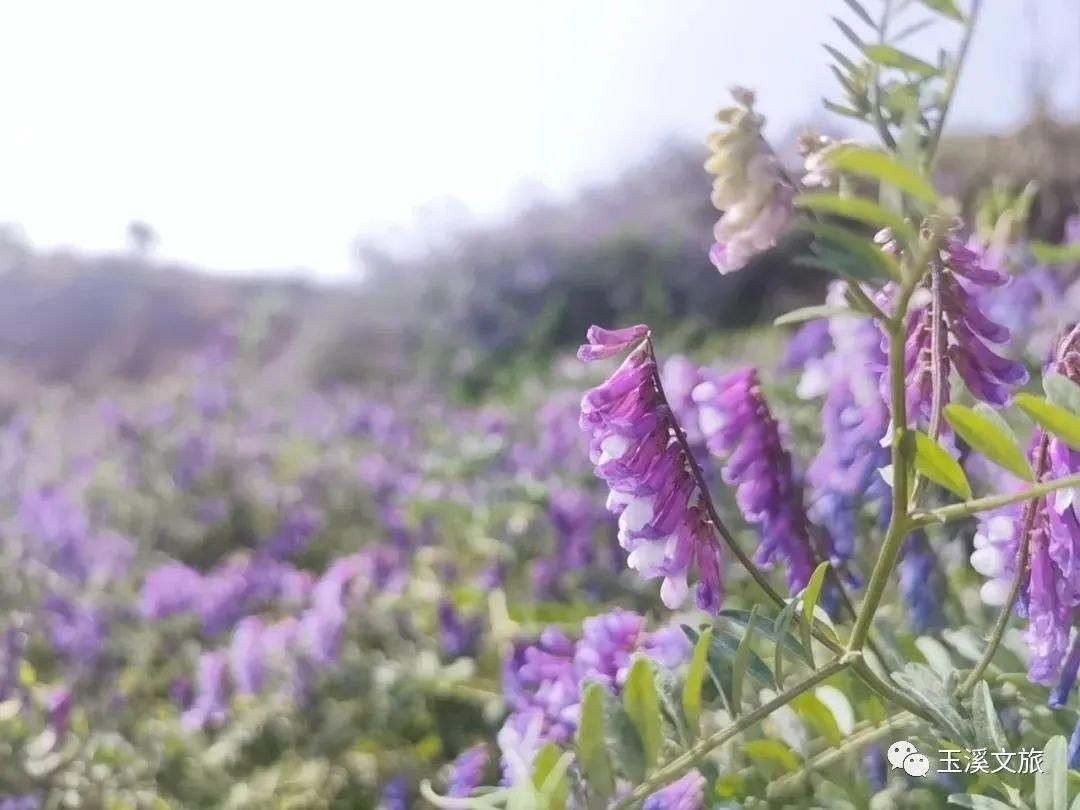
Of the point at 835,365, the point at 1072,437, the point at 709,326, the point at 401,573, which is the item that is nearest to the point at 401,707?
the point at 401,573

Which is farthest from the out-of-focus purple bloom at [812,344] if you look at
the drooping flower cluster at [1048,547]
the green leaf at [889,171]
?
the green leaf at [889,171]

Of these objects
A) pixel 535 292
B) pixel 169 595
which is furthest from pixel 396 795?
pixel 535 292

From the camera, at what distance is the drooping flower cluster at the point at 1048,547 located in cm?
44

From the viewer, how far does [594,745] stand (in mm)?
472

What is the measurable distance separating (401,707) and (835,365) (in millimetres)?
662

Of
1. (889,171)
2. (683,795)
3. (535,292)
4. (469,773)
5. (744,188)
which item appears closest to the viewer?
(889,171)

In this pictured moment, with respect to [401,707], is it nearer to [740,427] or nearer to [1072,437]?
[740,427]

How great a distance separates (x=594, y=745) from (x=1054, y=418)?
230 millimetres

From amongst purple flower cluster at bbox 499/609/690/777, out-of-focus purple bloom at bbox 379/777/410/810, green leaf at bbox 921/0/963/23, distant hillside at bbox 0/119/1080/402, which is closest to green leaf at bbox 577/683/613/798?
purple flower cluster at bbox 499/609/690/777

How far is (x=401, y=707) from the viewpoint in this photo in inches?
47.8

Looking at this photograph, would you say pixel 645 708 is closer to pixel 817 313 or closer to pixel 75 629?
pixel 817 313

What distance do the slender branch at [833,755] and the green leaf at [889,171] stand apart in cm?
34

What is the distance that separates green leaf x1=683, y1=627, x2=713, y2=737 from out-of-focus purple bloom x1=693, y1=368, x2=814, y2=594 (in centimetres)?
13

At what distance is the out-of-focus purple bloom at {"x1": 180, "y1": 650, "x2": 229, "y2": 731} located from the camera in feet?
4.21
